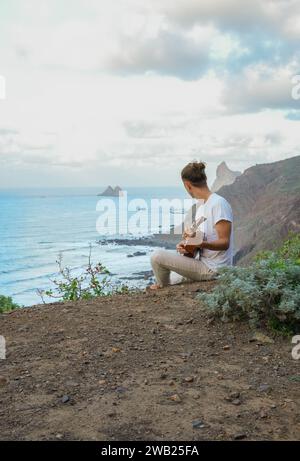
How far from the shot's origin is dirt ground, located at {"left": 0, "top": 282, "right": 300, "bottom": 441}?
3.11m

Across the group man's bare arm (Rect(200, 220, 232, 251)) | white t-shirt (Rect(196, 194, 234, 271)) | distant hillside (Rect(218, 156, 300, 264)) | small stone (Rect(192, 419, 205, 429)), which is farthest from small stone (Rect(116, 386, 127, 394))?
distant hillside (Rect(218, 156, 300, 264))

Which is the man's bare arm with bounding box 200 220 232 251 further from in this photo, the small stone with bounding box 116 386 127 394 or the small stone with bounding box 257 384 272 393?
the small stone with bounding box 116 386 127 394

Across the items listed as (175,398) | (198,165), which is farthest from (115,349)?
(198,165)

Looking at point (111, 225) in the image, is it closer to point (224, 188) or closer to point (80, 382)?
point (224, 188)

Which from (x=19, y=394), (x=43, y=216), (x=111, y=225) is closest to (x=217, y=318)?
(x=19, y=394)

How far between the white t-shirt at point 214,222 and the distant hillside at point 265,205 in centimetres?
3613

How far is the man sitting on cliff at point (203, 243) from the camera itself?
581cm

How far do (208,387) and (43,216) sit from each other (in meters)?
130

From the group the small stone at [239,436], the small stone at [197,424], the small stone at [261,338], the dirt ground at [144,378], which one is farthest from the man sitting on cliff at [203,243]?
the small stone at [239,436]

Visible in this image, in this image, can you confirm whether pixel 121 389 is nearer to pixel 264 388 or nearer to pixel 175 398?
pixel 175 398

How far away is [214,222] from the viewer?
5.85 meters

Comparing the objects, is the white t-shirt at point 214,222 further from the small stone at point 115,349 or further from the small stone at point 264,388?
the small stone at point 264,388

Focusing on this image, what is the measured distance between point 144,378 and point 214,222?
8.18 feet

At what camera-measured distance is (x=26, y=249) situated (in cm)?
7244
